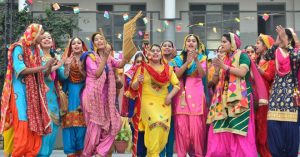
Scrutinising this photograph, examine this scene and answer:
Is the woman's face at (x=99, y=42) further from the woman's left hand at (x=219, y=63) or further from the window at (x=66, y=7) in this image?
the window at (x=66, y=7)

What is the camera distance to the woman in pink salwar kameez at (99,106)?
8.07m

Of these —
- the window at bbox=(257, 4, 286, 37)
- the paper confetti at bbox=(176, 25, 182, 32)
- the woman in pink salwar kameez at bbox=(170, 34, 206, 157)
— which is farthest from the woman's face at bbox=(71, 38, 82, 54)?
the window at bbox=(257, 4, 286, 37)

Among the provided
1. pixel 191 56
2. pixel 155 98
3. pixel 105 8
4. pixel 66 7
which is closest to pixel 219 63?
pixel 191 56

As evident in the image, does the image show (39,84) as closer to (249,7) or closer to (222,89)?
(222,89)

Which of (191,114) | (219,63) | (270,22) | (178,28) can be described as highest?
(270,22)

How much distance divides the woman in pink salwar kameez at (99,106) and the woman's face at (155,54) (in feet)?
1.22

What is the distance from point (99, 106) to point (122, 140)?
3343 millimetres

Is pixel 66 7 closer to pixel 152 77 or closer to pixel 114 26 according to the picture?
pixel 114 26

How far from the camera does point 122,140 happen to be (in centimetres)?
1138

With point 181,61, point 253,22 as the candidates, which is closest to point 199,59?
point 181,61

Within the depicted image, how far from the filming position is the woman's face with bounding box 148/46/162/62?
8.22 meters

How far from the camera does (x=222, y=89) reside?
8.02m

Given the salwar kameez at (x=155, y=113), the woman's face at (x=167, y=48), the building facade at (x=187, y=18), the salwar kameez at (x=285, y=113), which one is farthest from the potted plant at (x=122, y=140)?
the building facade at (x=187, y=18)

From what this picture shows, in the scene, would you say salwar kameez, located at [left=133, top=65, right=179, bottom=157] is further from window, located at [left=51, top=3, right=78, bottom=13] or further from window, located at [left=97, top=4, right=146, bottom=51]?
window, located at [left=51, top=3, right=78, bottom=13]
